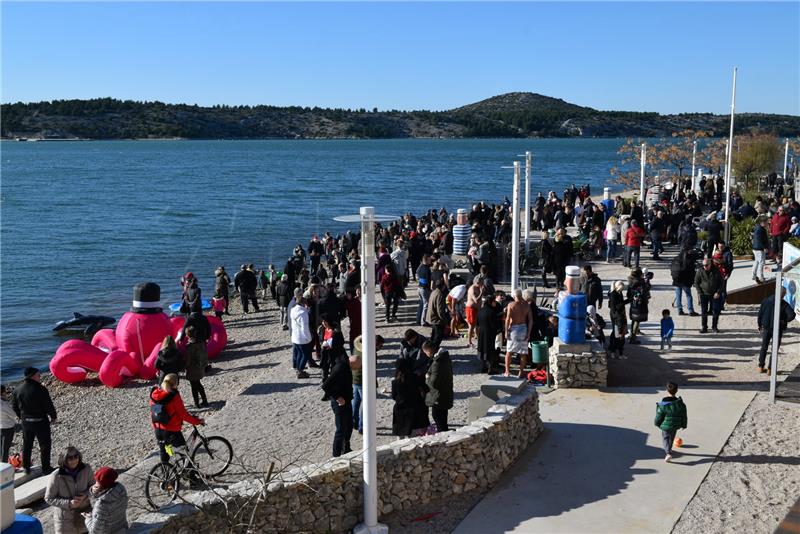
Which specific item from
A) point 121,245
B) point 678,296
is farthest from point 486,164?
point 678,296

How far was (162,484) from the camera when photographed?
8609mm

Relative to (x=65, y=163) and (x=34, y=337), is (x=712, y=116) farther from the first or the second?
(x=34, y=337)

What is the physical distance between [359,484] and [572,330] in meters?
4.43

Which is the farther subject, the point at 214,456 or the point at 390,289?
the point at 390,289

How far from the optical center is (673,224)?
23.0 meters

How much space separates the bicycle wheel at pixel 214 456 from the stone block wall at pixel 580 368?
15.3ft

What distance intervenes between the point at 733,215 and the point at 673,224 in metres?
2.99

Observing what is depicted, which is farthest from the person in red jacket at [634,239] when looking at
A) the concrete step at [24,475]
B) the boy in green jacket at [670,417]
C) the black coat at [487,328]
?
the concrete step at [24,475]

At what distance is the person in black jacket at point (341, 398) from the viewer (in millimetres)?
9297

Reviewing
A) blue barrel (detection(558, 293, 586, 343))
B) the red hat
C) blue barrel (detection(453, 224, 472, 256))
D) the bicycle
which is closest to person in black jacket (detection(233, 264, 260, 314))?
blue barrel (detection(453, 224, 472, 256))

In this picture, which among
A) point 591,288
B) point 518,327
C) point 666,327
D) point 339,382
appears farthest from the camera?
point 591,288

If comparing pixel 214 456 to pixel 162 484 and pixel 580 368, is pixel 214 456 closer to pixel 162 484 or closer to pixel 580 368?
pixel 162 484

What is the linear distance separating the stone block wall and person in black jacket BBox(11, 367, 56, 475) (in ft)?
21.6

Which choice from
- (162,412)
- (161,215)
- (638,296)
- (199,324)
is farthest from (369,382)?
(161,215)
